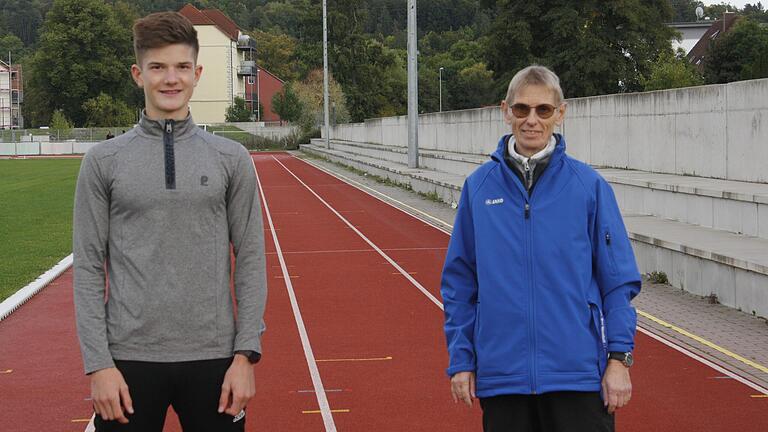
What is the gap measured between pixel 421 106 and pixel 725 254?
99265 millimetres

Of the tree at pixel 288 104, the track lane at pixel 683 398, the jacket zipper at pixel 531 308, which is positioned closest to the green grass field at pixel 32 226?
the track lane at pixel 683 398

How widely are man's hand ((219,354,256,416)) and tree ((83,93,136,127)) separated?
320ft

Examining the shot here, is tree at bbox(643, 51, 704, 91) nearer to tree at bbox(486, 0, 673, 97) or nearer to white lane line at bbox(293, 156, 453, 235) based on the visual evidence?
tree at bbox(486, 0, 673, 97)

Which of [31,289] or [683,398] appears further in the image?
[31,289]

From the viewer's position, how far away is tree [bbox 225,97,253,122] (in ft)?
348

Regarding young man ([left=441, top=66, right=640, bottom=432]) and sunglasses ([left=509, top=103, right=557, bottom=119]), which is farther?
sunglasses ([left=509, top=103, right=557, bottom=119])

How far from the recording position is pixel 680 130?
695 inches

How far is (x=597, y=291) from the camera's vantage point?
11.9ft

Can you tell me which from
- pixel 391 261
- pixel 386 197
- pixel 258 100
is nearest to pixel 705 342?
pixel 391 261

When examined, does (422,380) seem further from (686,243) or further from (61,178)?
(61,178)

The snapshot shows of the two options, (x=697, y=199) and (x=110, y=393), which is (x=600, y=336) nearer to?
(x=110, y=393)

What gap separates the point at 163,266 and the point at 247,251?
0.86 ft

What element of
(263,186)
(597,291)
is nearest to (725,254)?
(597,291)

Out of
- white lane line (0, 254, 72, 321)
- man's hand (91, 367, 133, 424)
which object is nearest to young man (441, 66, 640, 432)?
man's hand (91, 367, 133, 424)
